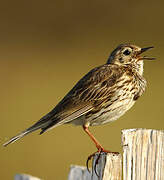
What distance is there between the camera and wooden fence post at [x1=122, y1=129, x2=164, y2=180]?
14.2ft

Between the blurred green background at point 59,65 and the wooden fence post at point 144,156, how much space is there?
6.13 meters

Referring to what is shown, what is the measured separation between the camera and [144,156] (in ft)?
14.4

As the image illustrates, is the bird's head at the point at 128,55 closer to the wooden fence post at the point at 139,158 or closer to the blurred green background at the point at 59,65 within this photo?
the wooden fence post at the point at 139,158

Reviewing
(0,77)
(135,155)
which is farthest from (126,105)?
(0,77)

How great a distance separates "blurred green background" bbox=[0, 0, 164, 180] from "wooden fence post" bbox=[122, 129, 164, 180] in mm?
6126

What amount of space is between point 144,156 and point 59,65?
9.37m

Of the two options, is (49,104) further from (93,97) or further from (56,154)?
(93,97)

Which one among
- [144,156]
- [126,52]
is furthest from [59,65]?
[144,156]

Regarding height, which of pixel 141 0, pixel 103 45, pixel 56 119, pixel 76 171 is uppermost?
pixel 141 0

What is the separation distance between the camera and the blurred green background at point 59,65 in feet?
36.7

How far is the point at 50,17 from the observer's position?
15641 millimetres

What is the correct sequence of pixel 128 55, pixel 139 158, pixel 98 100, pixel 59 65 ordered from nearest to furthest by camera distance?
pixel 139 158 → pixel 98 100 → pixel 128 55 → pixel 59 65

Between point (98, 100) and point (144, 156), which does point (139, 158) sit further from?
point (98, 100)

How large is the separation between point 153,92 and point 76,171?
760 centimetres
